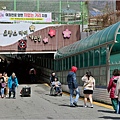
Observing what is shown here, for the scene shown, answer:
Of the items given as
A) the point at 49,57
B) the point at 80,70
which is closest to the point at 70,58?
the point at 80,70

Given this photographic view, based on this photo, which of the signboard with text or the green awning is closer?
the green awning

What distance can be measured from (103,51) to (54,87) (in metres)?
6.36

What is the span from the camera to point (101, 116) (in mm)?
11844

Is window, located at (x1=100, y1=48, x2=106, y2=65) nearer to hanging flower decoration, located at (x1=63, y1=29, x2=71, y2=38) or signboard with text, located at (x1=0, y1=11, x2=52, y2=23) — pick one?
hanging flower decoration, located at (x1=63, y1=29, x2=71, y2=38)

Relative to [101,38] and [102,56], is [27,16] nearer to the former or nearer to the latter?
[101,38]

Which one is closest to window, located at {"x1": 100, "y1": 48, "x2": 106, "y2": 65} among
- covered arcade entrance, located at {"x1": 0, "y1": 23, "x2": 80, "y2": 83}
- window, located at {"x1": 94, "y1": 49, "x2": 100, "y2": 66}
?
window, located at {"x1": 94, "y1": 49, "x2": 100, "y2": 66}

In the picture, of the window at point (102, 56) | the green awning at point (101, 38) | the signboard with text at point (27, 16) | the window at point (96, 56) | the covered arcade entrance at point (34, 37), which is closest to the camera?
the green awning at point (101, 38)

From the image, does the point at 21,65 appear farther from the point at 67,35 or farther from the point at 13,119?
the point at 13,119

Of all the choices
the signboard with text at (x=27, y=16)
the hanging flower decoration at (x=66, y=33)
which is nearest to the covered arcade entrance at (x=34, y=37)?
the hanging flower decoration at (x=66, y=33)

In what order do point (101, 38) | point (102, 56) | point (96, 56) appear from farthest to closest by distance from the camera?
point (96, 56) < point (101, 38) < point (102, 56)

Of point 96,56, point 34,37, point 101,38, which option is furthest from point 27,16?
point 101,38

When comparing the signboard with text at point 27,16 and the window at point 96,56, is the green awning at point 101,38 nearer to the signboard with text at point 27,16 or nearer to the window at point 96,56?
the window at point 96,56

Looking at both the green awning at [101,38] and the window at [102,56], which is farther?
the window at [102,56]

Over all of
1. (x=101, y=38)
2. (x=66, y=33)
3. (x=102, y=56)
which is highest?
(x=66, y=33)
